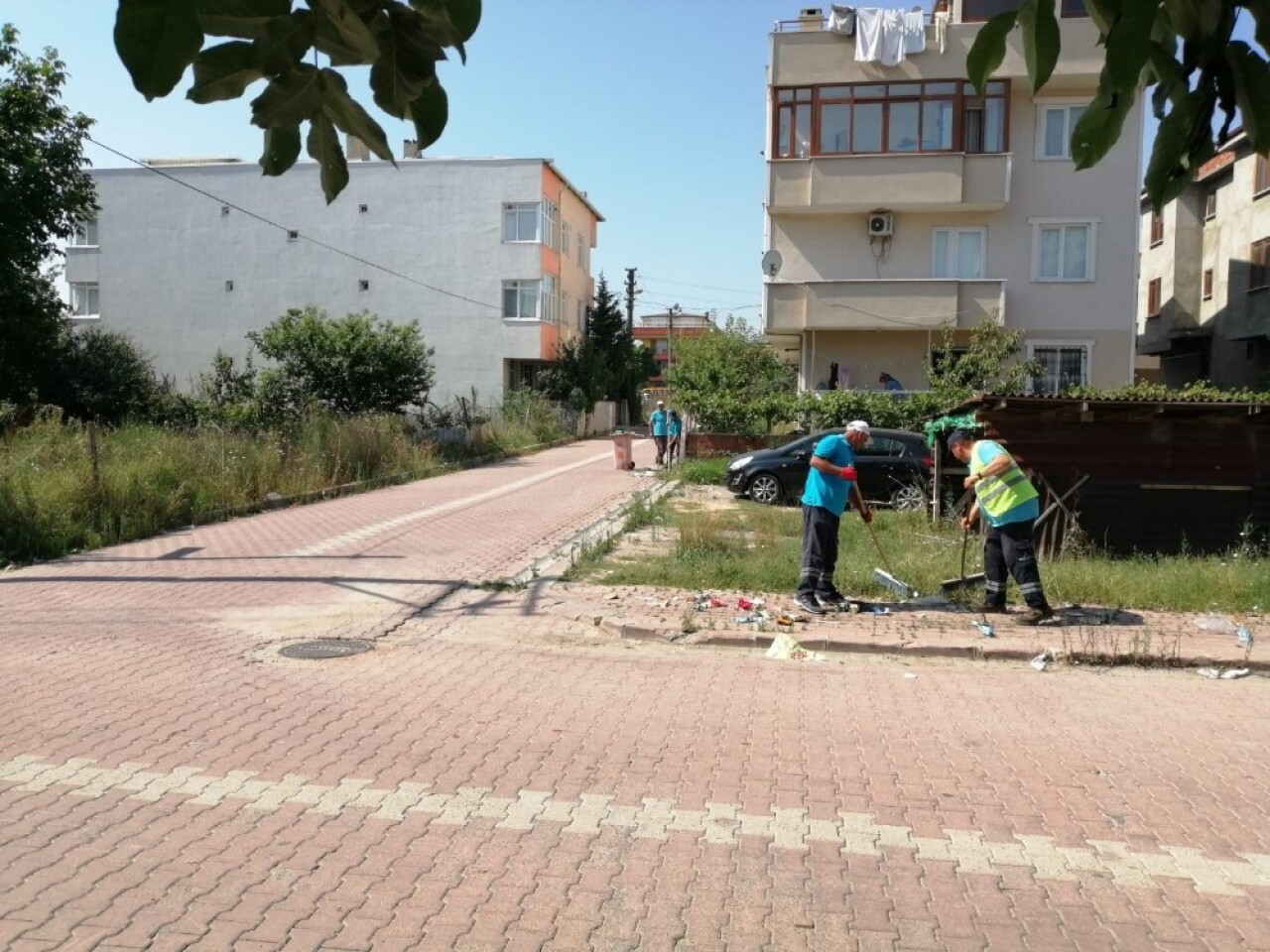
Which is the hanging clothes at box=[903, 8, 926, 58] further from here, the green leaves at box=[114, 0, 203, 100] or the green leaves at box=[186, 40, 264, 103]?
the green leaves at box=[114, 0, 203, 100]

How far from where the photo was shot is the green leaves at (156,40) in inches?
65.2

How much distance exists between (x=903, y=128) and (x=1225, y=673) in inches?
843

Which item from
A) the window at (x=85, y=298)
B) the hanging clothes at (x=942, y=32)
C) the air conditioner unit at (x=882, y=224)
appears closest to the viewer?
the hanging clothes at (x=942, y=32)

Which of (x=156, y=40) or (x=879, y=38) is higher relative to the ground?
(x=879, y=38)

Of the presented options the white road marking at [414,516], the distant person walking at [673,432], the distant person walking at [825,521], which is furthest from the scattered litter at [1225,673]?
the distant person walking at [673,432]

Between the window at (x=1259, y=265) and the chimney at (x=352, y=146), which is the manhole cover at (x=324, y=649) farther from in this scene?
the window at (x=1259, y=265)

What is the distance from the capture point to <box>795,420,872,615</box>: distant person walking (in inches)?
388

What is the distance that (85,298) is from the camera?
45125mm

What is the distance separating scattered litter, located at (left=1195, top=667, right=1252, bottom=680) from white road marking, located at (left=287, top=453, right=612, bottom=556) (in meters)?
9.75

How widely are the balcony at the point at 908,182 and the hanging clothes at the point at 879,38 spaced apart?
2.34 metres

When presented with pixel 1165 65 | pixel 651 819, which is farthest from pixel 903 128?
pixel 1165 65

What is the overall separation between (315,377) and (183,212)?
17667 millimetres

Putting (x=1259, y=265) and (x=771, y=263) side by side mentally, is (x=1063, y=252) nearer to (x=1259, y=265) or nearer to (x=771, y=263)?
(x=1259, y=265)

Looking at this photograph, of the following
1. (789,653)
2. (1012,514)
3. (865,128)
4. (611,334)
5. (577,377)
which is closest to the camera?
(789,653)
